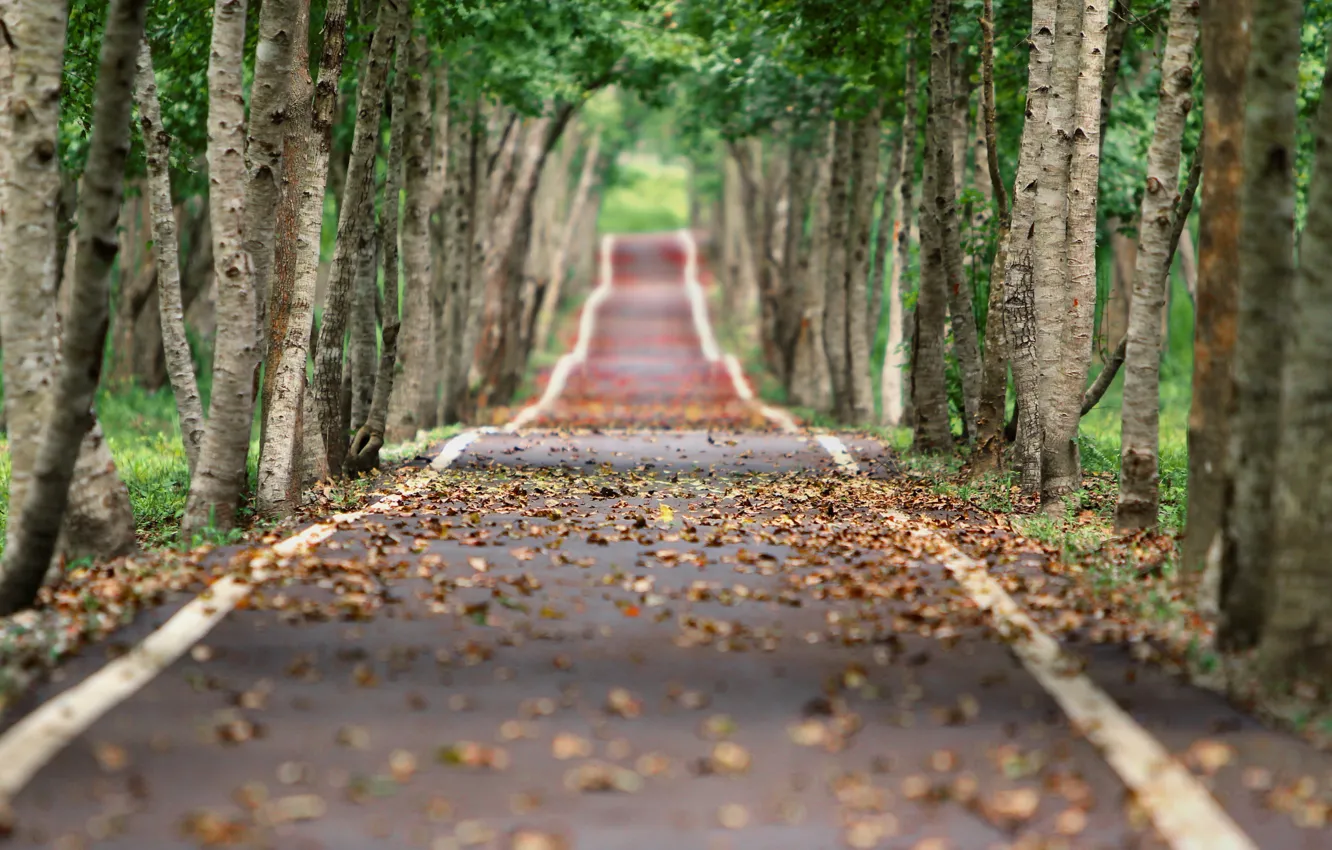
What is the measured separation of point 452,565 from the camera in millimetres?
10984

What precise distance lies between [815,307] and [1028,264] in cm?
1757

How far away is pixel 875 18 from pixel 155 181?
940cm

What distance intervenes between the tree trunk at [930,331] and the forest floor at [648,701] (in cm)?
630

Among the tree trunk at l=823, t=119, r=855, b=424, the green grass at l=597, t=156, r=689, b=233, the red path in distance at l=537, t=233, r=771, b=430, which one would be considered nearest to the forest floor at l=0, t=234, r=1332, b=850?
the tree trunk at l=823, t=119, r=855, b=424

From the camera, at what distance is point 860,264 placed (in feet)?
87.7

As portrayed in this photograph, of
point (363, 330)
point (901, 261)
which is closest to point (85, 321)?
point (363, 330)

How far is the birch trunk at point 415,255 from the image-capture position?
21609 mm

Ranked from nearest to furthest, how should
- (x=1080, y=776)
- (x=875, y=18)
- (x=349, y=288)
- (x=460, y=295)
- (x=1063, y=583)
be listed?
(x=1080, y=776) < (x=1063, y=583) < (x=349, y=288) < (x=875, y=18) < (x=460, y=295)

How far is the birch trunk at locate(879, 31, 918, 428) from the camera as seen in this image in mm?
22828

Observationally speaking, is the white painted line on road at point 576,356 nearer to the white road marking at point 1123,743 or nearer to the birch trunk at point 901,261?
the birch trunk at point 901,261

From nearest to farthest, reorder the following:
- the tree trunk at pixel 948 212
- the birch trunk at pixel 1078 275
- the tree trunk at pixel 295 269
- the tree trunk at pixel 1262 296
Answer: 1. the tree trunk at pixel 1262 296
2. the tree trunk at pixel 295 269
3. the birch trunk at pixel 1078 275
4. the tree trunk at pixel 948 212

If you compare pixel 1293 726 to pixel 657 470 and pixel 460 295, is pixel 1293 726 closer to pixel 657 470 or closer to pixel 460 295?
pixel 657 470

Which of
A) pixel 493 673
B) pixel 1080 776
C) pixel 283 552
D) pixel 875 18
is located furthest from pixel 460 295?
pixel 1080 776

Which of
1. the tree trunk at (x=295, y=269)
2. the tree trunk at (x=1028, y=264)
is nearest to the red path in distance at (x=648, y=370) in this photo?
the tree trunk at (x=1028, y=264)
